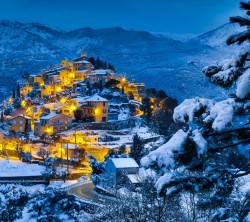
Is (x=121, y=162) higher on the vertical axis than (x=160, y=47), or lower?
lower

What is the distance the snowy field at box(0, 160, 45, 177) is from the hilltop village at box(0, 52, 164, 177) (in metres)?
1.62

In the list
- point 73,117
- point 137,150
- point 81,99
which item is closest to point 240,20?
point 137,150

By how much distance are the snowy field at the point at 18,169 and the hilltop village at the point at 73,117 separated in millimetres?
1621

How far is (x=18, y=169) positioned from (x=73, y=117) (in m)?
13.1

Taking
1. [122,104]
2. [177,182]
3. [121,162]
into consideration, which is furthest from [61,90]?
[177,182]

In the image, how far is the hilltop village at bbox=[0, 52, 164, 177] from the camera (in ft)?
145

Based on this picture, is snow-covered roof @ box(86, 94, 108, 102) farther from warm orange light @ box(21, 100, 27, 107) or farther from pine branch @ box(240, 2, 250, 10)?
pine branch @ box(240, 2, 250, 10)

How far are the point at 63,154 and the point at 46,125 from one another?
19.3ft

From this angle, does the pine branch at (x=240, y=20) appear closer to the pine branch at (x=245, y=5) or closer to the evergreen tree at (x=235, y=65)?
the evergreen tree at (x=235, y=65)

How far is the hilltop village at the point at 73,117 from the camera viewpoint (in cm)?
4422

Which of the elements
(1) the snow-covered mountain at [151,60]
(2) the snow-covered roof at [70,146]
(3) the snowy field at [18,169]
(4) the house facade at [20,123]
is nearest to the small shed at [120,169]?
(3) the snowy field at [18,169]

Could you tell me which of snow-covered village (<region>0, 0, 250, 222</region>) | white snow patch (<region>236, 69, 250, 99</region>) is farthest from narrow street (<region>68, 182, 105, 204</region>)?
white snow patch (<region>236, 69, 250, 99</region>)

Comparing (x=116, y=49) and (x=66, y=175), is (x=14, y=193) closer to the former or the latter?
(x=66, y=175)

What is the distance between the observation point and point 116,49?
17400cm
